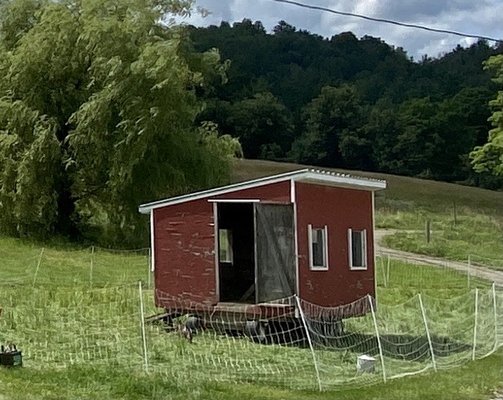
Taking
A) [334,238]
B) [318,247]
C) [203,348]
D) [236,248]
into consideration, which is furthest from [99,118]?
[203,348]

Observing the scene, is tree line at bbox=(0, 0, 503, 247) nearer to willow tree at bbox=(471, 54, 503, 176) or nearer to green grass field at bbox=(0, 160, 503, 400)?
green grass field at bbox=(0, 160, 503, 400)

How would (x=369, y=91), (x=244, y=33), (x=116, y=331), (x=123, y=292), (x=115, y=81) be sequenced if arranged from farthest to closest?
(x=369, y=91) < (x=244, y=33) < (x=115, y=81) < (x=123, y=292) < (x=116, y=331)

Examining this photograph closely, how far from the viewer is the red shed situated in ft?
52.2

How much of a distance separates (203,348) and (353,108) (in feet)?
245

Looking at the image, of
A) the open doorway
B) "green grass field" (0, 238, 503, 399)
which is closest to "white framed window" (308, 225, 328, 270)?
"green grass field" (0, 238, 503, 399)

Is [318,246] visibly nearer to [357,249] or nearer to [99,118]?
[357,249]

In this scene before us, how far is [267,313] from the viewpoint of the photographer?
606 inches

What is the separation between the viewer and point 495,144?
46906 millimetres

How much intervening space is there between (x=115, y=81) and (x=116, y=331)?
58.5 feet

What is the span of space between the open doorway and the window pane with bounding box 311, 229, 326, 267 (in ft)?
7.75

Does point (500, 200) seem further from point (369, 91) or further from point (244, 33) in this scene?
point (369, 91)

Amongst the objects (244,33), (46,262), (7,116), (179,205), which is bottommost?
(46,262)

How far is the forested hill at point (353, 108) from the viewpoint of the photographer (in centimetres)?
7431

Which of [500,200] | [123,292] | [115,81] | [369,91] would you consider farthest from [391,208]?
[369,91]
